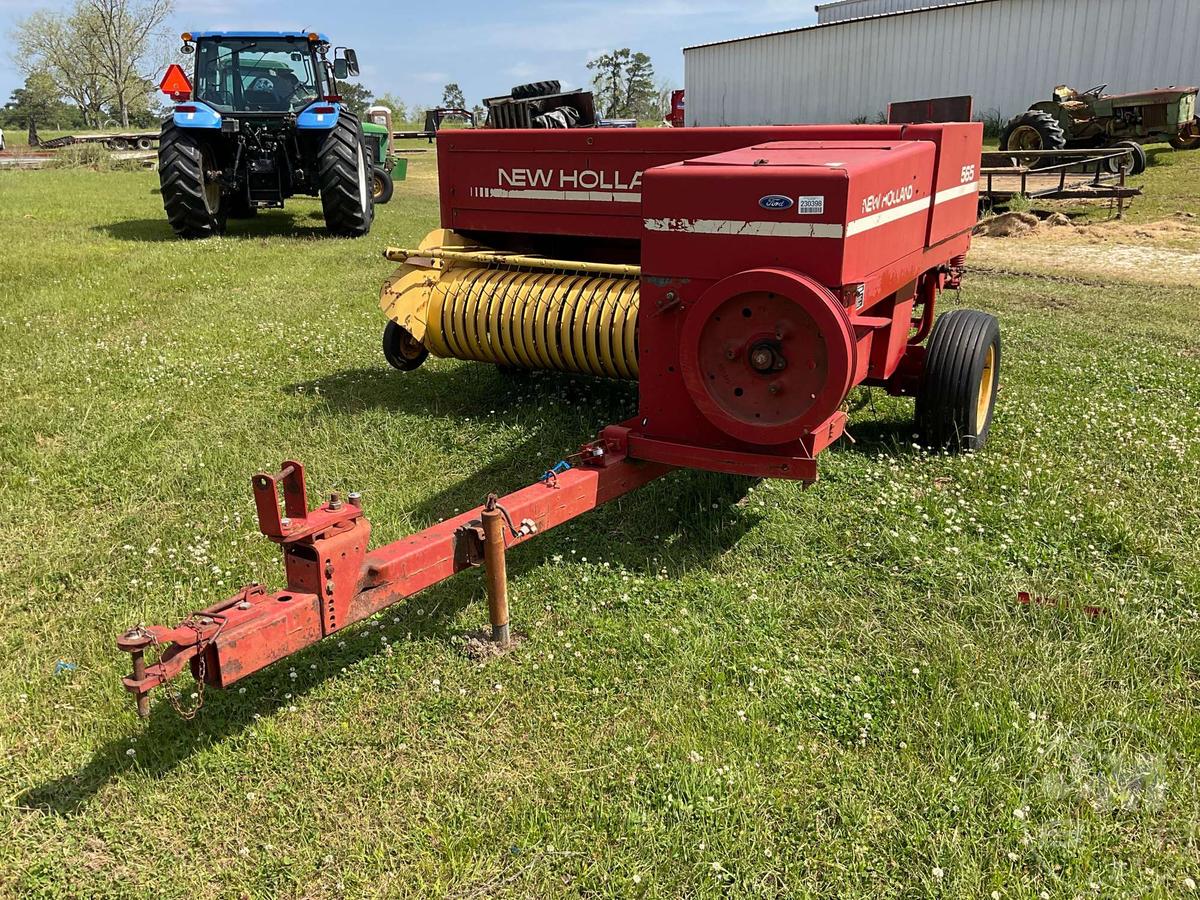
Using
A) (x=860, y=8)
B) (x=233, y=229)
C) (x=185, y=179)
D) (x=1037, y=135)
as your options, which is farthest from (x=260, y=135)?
(x=860, y=8)

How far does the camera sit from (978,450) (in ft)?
16.2

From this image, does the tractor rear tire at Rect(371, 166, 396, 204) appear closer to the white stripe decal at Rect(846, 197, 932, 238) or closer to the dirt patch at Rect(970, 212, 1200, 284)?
the dirt patch at Rect(970, 212, 1200, 284)

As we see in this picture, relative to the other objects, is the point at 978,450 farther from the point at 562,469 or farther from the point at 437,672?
the point at 437,672

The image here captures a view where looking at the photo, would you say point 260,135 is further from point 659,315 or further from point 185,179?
point 659,315

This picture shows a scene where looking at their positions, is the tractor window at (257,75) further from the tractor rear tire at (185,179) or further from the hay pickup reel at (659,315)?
the hay pickup reel at (659,315)

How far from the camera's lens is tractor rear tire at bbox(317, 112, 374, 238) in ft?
38.2

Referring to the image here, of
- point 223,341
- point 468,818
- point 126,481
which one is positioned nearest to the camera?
point 468,818

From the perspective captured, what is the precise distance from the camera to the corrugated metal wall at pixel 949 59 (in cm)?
2453

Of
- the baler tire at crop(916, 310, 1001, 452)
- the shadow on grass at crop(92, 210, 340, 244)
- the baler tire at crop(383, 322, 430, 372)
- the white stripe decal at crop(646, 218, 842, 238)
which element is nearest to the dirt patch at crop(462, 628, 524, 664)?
the white stripe decal at crop(646, 218, 842, 238)

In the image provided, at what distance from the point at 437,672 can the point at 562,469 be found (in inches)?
38.5

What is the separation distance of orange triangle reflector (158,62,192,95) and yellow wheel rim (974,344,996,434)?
10873 millimetres

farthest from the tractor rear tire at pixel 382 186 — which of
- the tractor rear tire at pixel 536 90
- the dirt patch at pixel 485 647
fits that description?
the dirt patch at pixel 485 647

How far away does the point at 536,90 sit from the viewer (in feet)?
21.8

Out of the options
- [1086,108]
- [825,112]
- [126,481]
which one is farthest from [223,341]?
[825,112]
